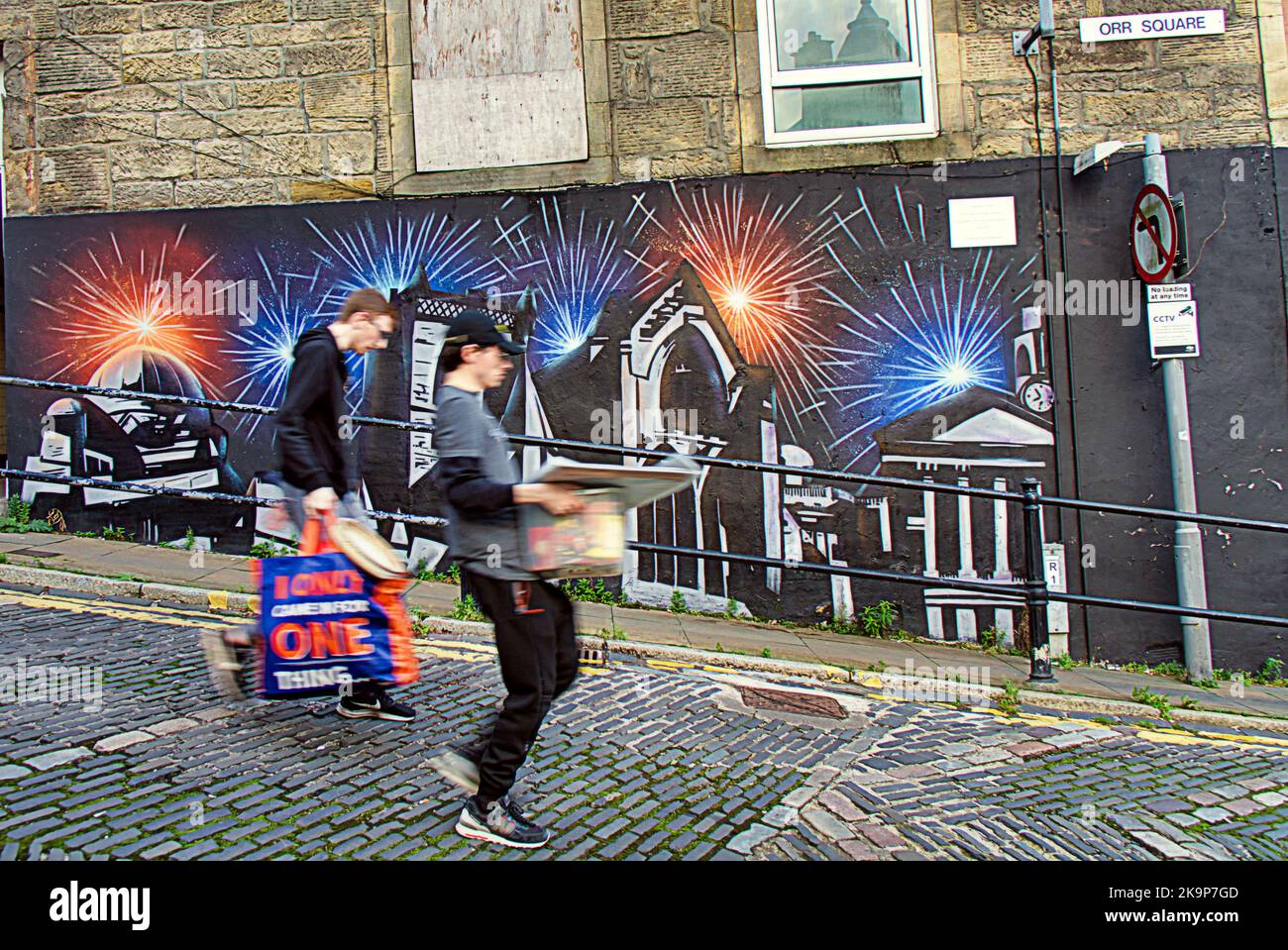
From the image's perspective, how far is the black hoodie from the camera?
148 inches

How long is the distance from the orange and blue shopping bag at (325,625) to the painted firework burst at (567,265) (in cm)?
412

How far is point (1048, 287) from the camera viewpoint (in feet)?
23.5

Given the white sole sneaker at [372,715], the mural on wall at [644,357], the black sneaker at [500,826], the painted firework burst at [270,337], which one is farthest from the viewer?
the painted firework burst at [270,337]

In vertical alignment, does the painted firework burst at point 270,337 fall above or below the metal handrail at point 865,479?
above

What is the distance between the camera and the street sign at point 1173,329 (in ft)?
22.5

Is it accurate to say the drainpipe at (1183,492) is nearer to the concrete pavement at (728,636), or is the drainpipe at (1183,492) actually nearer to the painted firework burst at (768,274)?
the concrete pavement at (728,636)

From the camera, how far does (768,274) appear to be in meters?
7.34

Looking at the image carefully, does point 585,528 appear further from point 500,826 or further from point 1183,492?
point 1183,492

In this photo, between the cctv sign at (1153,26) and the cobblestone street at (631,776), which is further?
the cctv sign at (1153,26)

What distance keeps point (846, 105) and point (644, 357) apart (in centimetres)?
278

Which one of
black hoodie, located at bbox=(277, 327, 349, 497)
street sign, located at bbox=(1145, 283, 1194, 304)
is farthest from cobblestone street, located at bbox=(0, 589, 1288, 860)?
street sign, located at bbox=(1145, 283, 1194, 304)

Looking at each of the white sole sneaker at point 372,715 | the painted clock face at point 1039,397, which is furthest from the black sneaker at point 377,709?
the painted clock face at point 1039,397

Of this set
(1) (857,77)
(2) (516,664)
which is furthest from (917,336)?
(2) (516,664)

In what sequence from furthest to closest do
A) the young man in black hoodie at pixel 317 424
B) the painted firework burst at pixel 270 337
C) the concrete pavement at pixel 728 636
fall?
1. the painted firework burst at pixel 270 337
2. the concrete pavement at pixel 728 636
3. the young man in black hoodie at pixel 317 424
